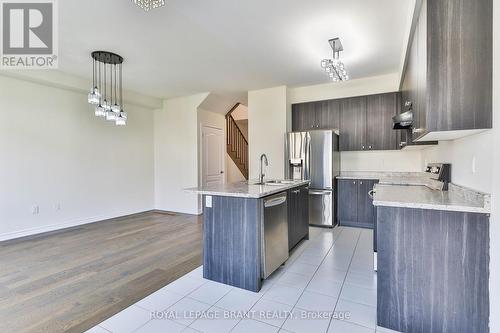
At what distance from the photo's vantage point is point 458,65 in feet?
5.39

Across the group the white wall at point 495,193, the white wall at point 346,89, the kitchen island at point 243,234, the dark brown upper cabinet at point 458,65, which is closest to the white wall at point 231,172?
the white wall at point 346,89

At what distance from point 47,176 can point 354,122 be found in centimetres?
562

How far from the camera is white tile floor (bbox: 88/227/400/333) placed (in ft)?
6.24

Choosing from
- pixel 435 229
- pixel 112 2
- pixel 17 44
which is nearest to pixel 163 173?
pixel 17 44

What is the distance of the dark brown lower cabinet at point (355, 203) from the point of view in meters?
4.56

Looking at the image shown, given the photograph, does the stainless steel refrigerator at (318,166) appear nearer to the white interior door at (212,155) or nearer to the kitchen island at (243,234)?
the kitchen island at (243,234)

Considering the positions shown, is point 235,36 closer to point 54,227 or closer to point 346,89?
point 346,89

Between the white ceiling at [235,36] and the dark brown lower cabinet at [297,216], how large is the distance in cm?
195

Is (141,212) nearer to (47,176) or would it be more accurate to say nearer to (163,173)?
(163,173)

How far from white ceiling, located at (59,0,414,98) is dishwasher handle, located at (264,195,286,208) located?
76.3 inches

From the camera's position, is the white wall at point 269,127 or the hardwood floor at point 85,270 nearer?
the hardwood floor at point 85,270

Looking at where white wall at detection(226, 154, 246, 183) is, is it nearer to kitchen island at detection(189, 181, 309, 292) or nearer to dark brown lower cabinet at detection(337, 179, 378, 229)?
dark brown lower cabinet at detection(337, 179, 378, 229)

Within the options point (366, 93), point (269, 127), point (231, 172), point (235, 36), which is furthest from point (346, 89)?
point (231, 172)

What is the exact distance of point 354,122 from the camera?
4844 millimetres
